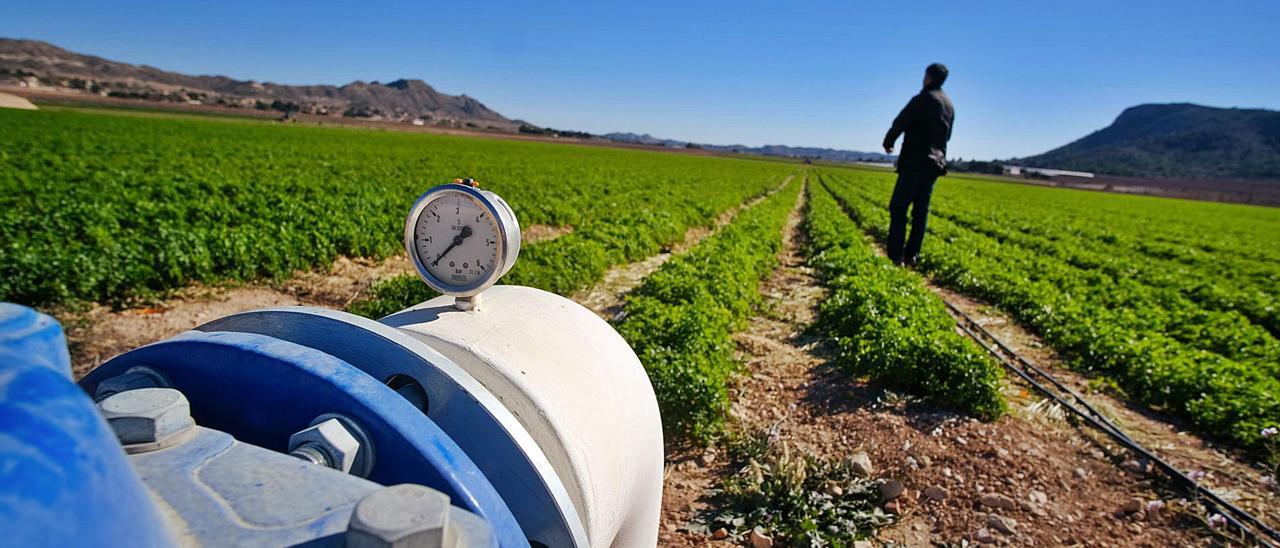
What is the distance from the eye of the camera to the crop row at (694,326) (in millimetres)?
4680

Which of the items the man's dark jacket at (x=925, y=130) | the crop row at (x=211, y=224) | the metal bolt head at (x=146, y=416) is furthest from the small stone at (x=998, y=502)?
the man's dark jacket at (x=925, y=130)

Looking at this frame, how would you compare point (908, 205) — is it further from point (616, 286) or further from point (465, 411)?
point (465, 411)

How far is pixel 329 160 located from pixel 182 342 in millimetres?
30656

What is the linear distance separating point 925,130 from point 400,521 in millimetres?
10171

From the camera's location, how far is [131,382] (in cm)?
123

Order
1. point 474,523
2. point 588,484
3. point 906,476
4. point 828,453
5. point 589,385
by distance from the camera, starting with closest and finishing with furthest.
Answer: point 474,523 < point 588,484 < point 589,385 < point 906,476 < point 828,453

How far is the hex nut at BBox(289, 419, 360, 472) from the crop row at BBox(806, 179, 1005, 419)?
191 inches

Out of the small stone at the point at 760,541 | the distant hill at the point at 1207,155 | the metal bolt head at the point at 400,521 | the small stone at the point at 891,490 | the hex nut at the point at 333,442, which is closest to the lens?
Answer: the metal bolt head at the point at 400,521

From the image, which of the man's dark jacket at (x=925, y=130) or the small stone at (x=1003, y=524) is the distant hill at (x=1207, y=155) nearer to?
the man's dark jacket at (x=925, y=130)

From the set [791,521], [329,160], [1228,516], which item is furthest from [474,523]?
[329,160]

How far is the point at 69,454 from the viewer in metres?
0.56

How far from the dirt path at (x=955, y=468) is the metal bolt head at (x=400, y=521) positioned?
2.99 m

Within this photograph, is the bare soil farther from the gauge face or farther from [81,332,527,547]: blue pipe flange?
[81,332,527,547]: blue pipe flange

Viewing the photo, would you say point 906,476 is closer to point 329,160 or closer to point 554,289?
point 554,289
